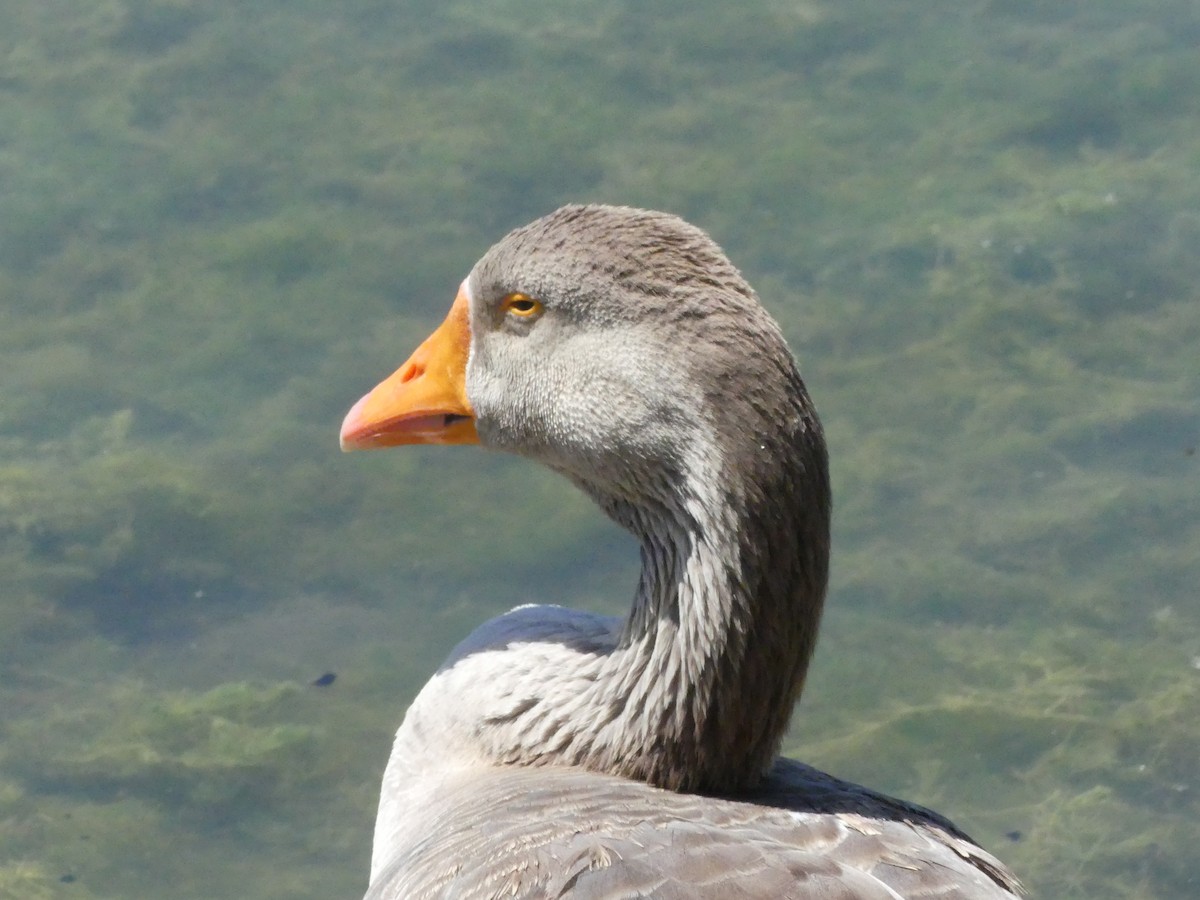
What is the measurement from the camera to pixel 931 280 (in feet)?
27.2

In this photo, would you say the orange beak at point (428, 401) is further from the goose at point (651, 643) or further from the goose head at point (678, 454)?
the goose head at point (678, 454)

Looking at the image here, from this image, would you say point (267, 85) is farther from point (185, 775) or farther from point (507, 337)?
point (507, 337)

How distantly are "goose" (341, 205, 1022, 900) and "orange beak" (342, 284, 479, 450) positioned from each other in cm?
1

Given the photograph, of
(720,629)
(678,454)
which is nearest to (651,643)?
(720,629)

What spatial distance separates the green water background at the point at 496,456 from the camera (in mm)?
6496

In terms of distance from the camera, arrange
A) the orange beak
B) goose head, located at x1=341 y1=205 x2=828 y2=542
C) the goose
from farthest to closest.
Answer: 1. the orange beak
2. goose head, located at x1=341 y1=205 x2=828 y2=542
3. the goose

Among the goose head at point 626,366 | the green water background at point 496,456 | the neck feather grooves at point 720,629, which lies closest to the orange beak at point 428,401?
the goose head at point 626,366

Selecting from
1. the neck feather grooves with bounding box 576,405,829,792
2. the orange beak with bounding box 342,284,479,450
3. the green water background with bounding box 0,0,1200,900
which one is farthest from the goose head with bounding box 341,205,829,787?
the green water background with bounding box 0,0,1200,900

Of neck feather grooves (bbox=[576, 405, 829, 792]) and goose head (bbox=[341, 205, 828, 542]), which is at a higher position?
goose head (bbox=[341, 205, 828, 542])

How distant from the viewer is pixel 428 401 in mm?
4703

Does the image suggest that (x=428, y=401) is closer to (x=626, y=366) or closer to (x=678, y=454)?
(x=626, y=366)

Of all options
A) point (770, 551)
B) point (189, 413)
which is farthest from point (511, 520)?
point (770, 551)

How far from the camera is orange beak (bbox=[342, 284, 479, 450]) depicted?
4.66 meters

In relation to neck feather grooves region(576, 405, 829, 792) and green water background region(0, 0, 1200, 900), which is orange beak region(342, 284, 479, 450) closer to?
neck feather grooves region(576, 405, 829, 792)
